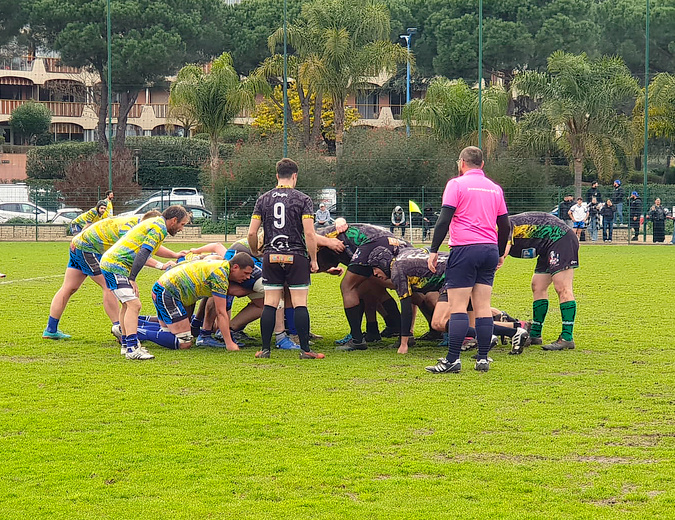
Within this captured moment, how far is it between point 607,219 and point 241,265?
1026 inches

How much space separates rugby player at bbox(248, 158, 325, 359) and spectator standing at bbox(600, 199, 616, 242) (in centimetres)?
2565

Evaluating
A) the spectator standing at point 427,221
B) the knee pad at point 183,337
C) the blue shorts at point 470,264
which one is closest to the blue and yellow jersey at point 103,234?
A: the knee pad at point 183,337

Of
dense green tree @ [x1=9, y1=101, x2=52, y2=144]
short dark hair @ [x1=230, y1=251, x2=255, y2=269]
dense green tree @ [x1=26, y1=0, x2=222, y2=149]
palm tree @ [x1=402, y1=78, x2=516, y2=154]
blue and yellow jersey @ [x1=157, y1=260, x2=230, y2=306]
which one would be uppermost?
dense green tree @ [x1=26, y1=0, x2=222, y2=149]

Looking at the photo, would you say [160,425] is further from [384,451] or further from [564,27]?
[564,27]

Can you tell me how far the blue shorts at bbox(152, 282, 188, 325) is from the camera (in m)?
9.98

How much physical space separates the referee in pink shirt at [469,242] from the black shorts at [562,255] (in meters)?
1.35

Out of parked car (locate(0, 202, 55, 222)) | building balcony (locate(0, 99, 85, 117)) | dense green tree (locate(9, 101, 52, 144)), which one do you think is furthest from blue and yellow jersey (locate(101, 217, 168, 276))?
building balcony (locate(0, 99, 85, 117))

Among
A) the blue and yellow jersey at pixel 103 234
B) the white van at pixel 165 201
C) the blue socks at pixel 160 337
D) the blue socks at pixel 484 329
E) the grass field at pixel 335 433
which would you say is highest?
the white van at pixel 165 201

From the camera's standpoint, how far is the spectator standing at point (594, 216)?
3325 centimetres

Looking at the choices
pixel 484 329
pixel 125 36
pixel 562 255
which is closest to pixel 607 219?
pixel 562 255

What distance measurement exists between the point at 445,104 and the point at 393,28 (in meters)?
17.7

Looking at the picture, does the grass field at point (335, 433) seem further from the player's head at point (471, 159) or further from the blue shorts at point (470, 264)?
the player's head at point (471, 159)

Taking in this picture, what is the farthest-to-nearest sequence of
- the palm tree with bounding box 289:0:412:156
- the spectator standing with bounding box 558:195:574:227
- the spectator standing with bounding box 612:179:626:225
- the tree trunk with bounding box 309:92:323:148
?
the tree trunk with bounding box 309:92:323:148 < the palm tree with bounding box 289:0:412:156 < the spectator standing with bounding box 612:179:626:225 < the spectator standing with bounding box 558:195:574:227

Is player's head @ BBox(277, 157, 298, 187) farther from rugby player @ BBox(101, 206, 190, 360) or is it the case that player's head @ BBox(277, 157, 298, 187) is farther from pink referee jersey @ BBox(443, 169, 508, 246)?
pink referee jersey @ BBox(443, 169, 508, 246)
